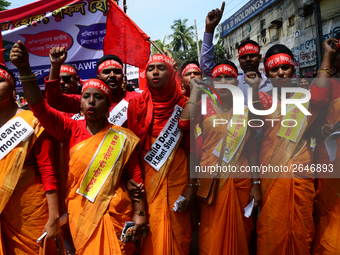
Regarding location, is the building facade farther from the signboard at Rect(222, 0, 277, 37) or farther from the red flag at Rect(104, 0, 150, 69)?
the red flag at Rect(104, 0, 150, 69)

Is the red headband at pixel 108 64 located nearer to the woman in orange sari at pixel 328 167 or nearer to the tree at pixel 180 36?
the woman in orange sari at pixel 328 167

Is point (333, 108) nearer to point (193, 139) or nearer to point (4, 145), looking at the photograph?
point (193, 139)

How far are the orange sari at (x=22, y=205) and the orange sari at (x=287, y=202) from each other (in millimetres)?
2118

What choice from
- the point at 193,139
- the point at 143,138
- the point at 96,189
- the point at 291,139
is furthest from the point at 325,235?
the point at 96,189

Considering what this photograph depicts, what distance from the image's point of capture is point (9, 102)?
7.80 feet

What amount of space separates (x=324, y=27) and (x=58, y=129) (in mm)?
15098

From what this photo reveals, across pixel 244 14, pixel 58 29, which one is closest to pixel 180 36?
pixel 244 14

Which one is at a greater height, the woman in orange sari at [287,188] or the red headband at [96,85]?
the red headband at [96,85]

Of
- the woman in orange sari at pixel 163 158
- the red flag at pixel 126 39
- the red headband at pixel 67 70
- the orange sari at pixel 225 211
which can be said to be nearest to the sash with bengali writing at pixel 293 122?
the orange sari at pixel 225 211

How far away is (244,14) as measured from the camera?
23.2m

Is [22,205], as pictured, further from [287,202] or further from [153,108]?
[287,202]

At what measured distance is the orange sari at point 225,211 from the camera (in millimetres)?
2465

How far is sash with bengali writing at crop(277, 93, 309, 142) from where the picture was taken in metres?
2.55

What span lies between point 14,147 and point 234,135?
6.70ft
